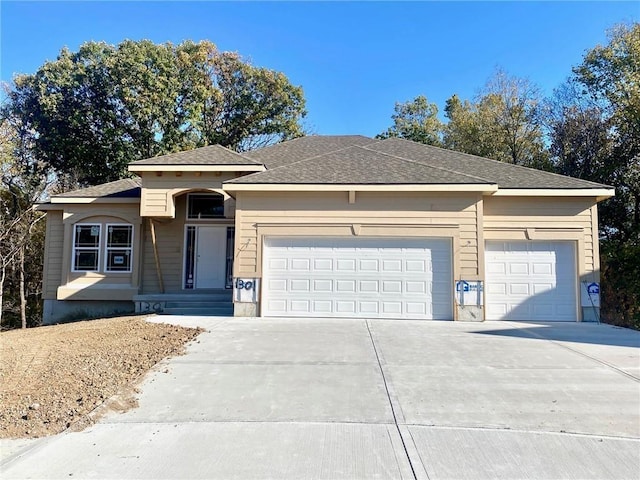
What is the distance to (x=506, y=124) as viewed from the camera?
21.5 m

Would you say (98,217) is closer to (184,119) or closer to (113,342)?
(113,342)

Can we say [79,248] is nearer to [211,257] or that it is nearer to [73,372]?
[211,257]

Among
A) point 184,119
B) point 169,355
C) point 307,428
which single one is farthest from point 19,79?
point 307,428

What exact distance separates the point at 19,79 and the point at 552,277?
893 inches

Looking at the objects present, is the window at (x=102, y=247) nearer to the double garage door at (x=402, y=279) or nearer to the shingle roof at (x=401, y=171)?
the shingle roof at (x=401, y=171)

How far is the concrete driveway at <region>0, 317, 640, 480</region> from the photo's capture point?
11.2 ft

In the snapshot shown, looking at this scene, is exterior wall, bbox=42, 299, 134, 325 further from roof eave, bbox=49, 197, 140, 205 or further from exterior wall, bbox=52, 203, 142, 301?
roof eave, bbox=49, 197, 140, 205

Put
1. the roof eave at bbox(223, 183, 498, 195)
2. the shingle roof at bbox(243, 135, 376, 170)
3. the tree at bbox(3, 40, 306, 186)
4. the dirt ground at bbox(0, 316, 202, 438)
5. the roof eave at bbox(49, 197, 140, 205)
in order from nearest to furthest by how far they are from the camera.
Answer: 1. the dirt ground at bbox(0, 316, 202, 438)
2. the roof eave at bbox(223, 183, 498, 195)
3. the roof eave at bbox(49, 197, 140, 205)
4. the shingle roof at bbox(243, 135, 376, 170)
5. the tree at bbox(3, 40, 306, 186)


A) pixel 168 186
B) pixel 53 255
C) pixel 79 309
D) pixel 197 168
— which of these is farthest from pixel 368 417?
pixel 53 255

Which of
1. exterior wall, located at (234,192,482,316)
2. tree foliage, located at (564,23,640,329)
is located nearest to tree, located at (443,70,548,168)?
tree foliage, located at (564,23,640,329)

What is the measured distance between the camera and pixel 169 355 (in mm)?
6715

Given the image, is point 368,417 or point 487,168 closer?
point 368,417

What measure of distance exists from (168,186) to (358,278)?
6047mm

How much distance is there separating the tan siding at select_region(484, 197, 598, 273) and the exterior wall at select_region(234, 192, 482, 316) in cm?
103
